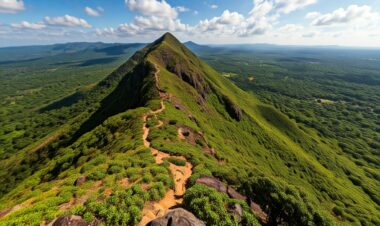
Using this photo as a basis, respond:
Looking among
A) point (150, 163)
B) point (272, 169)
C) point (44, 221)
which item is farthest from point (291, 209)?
point (272, 169)

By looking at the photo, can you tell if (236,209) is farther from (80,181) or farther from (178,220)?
(80,181)

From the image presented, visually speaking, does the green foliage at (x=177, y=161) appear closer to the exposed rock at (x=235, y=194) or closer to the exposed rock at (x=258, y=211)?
the exposed rock at (x=235, y=194)

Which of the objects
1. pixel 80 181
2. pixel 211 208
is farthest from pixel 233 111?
pixel 211 208

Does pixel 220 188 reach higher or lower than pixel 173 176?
higher

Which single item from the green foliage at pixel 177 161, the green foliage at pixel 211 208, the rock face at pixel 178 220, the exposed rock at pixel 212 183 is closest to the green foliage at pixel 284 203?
the exposed rock at pixel 212 183

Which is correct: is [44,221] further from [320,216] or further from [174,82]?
[174,82]
